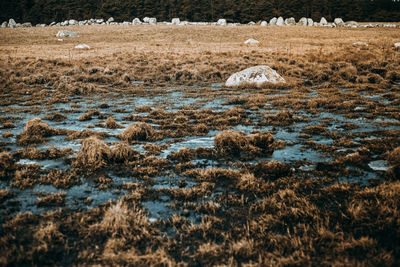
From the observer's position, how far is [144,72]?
2441 centimetres

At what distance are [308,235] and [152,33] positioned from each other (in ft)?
204

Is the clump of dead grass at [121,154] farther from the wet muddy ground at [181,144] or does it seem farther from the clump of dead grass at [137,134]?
the clump of dead grass at [137,134]

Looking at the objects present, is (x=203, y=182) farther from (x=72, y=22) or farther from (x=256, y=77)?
(x=72, y=22)

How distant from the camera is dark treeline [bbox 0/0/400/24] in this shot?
8550cm

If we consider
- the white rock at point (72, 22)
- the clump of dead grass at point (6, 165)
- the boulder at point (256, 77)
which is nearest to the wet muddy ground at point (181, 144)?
the clump of dead grass at point (6, 165)

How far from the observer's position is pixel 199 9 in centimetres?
9075

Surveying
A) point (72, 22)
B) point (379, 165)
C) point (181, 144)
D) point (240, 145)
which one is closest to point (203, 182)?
point (240, 145)

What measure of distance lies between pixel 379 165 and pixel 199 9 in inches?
3739

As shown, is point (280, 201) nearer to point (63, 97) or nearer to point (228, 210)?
point (228, 210)

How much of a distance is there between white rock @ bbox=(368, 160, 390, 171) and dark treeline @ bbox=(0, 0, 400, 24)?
84.7 metres

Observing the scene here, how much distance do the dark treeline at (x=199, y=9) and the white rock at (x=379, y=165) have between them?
84709 millimetres

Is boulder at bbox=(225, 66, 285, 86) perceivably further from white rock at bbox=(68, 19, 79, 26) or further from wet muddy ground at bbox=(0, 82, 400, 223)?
white rock at bbox=(68, 19, 79, 26)

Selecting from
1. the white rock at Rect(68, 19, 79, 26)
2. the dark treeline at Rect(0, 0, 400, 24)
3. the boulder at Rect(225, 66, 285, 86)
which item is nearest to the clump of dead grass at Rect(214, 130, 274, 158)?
the boulder at Rect(225, 66, 285, 86)

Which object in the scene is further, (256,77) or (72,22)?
(72,22)
